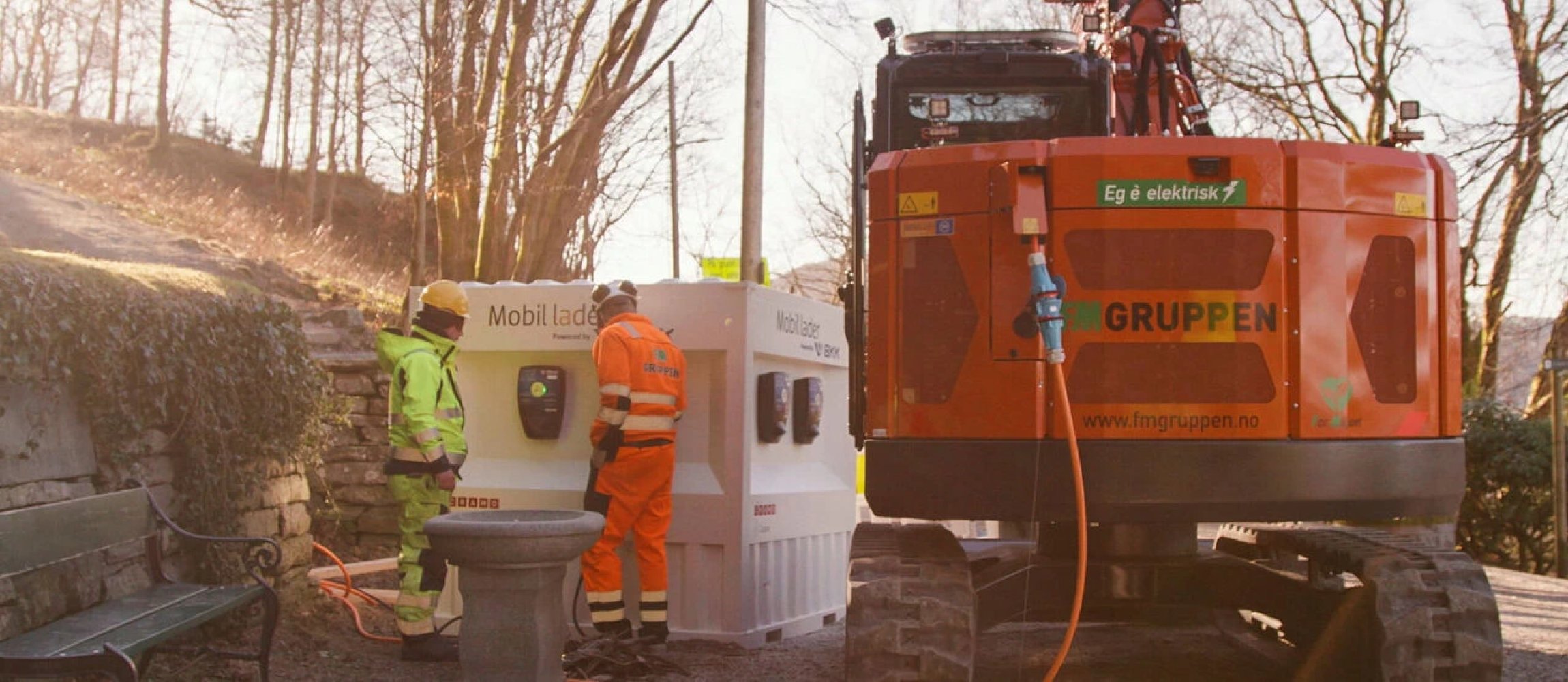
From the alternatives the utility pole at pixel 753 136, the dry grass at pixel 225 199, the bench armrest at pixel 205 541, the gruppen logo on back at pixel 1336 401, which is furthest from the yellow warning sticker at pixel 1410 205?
the dry grass at pixel 225 199

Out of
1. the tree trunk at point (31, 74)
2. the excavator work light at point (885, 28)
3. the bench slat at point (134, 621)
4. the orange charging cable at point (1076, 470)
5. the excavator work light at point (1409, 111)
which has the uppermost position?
the tree trunk at point (31, 74)

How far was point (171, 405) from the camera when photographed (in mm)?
7438

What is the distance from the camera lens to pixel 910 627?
5.47m

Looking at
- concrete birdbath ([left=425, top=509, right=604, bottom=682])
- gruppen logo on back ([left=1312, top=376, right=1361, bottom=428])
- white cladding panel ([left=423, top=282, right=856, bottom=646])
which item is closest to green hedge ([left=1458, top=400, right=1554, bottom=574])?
white cladding panel ([left=423, top=282, right=856, bottom=646])

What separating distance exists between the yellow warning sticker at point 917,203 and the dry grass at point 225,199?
14762mm

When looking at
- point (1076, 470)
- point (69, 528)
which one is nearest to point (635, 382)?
point (69, 528)

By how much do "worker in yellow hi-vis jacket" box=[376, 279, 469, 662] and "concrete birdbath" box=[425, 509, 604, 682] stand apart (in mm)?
1517

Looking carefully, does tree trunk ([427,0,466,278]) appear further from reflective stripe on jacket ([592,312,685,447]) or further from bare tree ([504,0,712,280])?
reflective stripe on jacket ([592,312,685,447])

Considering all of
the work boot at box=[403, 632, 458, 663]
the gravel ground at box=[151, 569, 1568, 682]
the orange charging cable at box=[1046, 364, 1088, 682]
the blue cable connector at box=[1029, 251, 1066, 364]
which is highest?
the blue cable connector at box=[1029, 251, 1066, 364]

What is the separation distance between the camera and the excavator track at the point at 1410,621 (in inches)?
222

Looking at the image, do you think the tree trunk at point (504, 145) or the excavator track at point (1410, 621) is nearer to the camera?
the excavator track at point (1410, 621)

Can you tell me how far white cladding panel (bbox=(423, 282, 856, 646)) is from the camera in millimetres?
8195

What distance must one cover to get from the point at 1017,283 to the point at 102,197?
28.8 metres

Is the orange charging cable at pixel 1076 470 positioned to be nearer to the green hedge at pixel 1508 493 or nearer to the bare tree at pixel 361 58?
the green hedge at pixel 1508 493
